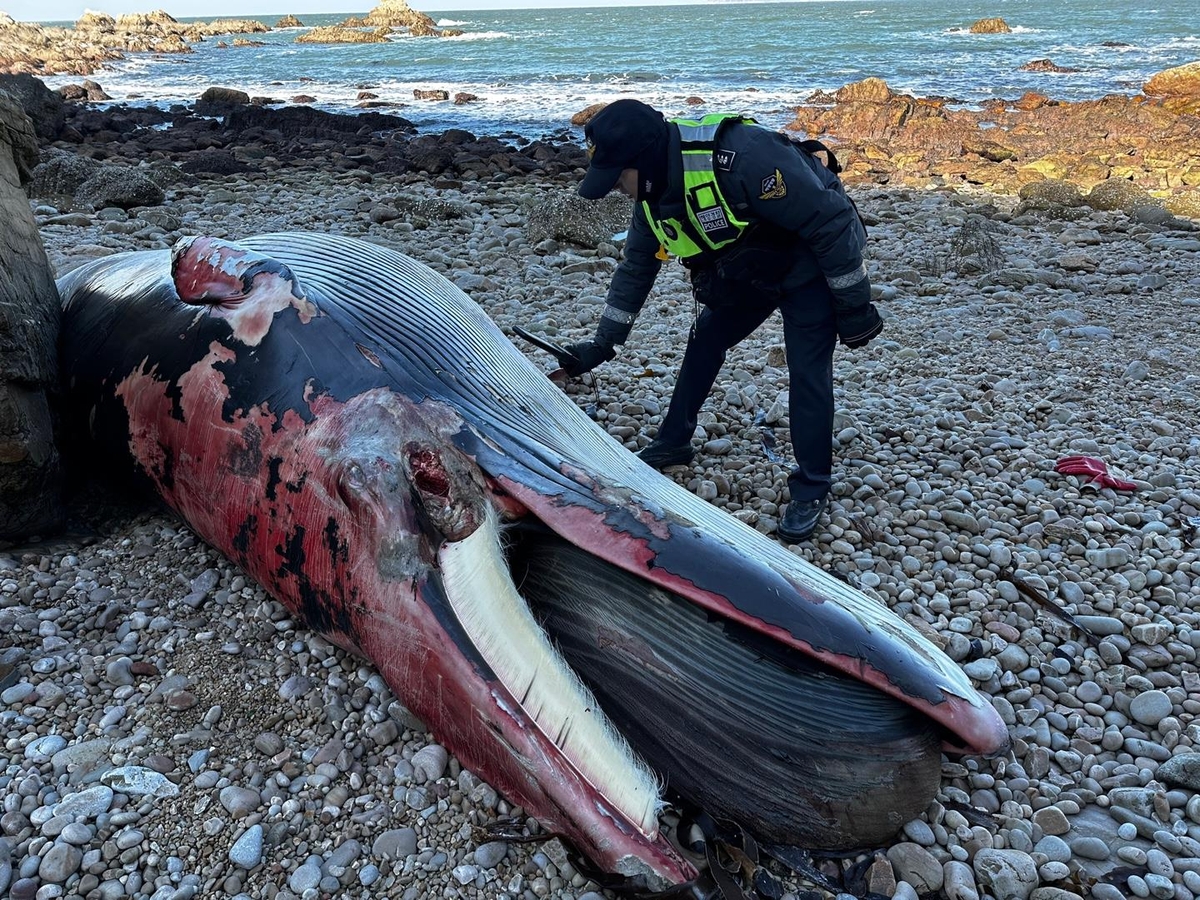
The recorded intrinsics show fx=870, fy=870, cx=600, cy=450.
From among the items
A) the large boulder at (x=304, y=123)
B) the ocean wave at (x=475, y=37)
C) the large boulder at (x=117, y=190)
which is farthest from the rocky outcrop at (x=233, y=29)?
the large boulder at (x=117, y=190)

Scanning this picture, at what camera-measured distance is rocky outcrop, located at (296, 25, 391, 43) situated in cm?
7490

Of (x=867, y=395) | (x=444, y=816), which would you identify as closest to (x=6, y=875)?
(x=444, y=816)

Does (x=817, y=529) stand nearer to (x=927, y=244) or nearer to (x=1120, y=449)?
(x=1120, y=449)

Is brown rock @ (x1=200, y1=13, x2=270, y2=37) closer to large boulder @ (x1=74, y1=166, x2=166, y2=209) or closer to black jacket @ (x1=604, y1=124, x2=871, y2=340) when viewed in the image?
large boulder @ (x1=74, y1=166, x2=166, y2=209)

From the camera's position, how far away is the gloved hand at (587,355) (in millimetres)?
4777

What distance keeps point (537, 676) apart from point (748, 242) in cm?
246

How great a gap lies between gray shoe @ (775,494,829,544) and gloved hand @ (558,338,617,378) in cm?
129

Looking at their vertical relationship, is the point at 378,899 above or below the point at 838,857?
below

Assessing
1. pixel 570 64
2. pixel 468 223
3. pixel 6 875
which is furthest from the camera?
pixel 570 64

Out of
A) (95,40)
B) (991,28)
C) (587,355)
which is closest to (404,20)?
(95,40)

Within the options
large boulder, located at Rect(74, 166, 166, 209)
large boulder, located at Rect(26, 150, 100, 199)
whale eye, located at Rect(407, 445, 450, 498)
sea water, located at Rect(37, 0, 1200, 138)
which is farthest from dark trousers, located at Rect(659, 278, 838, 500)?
sea water, located at Rect(37, 0, 1200, 138)

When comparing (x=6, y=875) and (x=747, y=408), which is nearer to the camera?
(x=6, y=875)

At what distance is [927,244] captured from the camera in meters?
9.67

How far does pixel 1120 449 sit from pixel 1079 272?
4174mm
